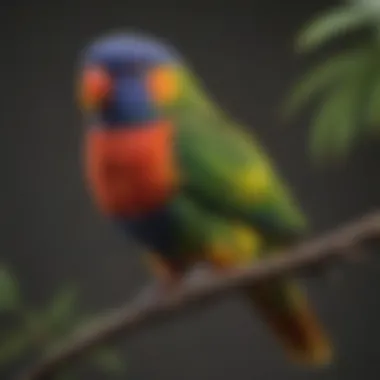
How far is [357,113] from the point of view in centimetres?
104

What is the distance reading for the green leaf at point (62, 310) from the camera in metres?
1.13

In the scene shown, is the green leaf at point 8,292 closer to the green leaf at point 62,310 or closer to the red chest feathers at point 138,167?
the green leaf at point 62,310

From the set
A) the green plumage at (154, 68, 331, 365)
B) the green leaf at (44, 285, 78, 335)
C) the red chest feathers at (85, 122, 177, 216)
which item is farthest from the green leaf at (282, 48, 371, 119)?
the green leaf at (44, 285, 78, 335)

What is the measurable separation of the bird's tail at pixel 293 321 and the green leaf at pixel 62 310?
0.24 metres

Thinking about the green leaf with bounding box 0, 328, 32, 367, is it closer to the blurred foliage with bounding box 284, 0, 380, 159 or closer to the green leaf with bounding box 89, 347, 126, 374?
the green leaf with bounding box 89, 347, 126, 374

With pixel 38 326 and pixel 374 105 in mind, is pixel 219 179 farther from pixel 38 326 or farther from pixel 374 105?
pixel 38 326

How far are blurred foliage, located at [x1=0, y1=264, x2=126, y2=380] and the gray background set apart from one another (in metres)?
0.02

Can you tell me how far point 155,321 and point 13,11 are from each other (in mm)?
450

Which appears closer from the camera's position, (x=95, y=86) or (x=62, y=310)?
(x=95, y=86)

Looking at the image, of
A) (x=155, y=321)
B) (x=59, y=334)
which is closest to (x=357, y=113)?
(x=155, y=321)

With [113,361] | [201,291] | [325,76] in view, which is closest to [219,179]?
[201,291]

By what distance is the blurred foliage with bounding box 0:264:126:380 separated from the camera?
44.6 inches

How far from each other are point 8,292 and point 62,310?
80 millimetres

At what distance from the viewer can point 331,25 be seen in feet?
3.49
